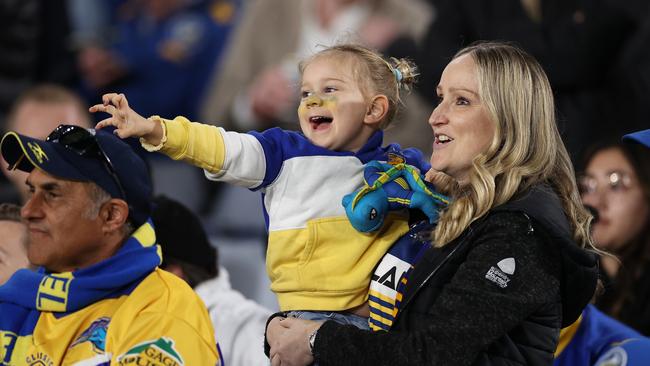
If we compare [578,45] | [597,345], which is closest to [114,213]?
[597,345]

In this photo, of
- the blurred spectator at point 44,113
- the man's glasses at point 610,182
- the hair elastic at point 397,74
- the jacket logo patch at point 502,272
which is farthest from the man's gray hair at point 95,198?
the blurred spectator at point 44,113

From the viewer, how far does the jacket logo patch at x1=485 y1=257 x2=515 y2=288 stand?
2.77m

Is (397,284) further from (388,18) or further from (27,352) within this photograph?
(388,18)

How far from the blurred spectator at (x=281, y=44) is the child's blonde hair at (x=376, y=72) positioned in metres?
2.25

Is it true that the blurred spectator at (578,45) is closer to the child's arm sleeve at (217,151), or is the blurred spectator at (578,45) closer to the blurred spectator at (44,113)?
the blurred spectator at (44,113)

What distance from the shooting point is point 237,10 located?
7.25 metres

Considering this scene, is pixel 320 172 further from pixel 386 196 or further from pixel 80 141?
pixel 80 141

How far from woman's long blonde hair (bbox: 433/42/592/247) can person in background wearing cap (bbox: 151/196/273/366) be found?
3.96 ft

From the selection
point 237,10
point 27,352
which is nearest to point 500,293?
point 27,352

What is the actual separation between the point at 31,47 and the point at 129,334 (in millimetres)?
4489

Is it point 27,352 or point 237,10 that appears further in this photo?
point 237,10

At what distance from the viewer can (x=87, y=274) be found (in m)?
3.37

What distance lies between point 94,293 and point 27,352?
0.24 metres

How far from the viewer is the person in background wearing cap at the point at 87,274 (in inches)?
130
